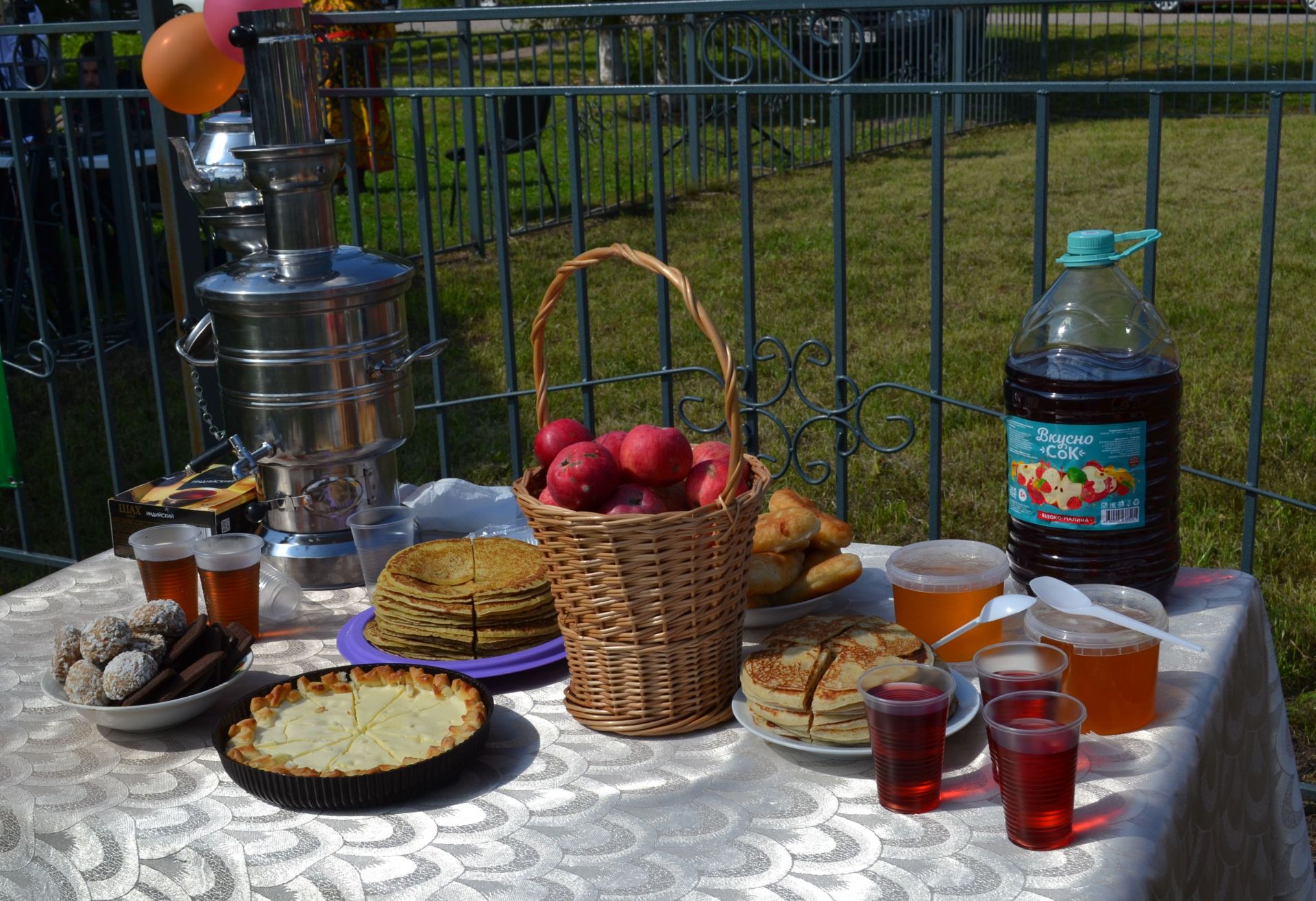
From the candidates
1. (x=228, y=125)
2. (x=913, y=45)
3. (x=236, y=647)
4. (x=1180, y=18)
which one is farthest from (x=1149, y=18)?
(x=236, y=647)

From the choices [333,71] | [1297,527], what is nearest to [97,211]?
[333,71]

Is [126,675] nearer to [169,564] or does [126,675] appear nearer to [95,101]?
[169,564]

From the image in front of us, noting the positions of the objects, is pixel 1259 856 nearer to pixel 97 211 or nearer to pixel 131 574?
pixel 131 574

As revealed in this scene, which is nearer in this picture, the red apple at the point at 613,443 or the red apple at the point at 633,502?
the red apple at the point at 633,502

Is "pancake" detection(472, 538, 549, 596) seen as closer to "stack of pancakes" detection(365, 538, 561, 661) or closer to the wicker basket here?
"stack of pancakes" detection(365, 538, 561, 661)

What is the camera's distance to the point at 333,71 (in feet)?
22.0

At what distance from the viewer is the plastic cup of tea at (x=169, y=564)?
185 cm

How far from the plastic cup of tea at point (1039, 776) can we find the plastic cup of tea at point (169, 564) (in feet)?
3.87

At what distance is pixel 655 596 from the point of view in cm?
143

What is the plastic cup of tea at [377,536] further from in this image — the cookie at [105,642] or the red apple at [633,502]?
the red apple at [633,502]

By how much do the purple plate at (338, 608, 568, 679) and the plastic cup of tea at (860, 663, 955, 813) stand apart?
0.47 m

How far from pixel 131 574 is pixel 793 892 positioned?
1376mm

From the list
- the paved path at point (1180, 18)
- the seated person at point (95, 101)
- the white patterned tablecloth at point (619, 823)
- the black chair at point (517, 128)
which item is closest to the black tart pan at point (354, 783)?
the white patterned tablecloth at point (619, 823)

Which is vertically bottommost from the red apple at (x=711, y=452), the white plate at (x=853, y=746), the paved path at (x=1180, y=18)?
the white plate at (x=853, y=746)
